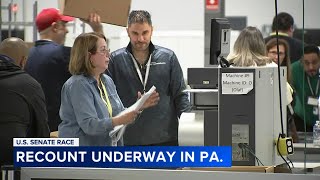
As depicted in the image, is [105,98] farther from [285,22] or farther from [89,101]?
[285,22]

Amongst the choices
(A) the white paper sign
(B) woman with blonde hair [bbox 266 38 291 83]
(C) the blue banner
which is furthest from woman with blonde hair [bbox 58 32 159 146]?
(B) woman with blonde hair [bbox 266 38 291 83]

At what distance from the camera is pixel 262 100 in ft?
11.3

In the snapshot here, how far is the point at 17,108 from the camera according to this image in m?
3.29

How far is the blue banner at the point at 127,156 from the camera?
7.24 ft

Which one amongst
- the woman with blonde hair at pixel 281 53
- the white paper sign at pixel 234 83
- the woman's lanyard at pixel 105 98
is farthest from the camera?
the woman with blonde hair at pixel 281 53

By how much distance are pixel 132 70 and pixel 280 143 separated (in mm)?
1087

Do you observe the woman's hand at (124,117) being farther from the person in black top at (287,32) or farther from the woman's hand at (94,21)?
the person in black top at (287,32)

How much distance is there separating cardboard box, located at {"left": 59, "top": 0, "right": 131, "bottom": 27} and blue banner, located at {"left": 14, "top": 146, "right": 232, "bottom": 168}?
169 centimetres

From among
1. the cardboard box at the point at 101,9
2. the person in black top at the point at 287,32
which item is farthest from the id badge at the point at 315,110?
the cardboard box at the point at 101,9

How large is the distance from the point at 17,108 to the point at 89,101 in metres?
0.36

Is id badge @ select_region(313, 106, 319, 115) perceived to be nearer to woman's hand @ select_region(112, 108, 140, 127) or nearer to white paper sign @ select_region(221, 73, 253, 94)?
white paper sign @ select_region(221, 73, 253, 94)

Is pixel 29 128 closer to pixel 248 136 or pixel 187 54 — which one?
pixel 248 136

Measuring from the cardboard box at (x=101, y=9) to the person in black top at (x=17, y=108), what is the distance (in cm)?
57

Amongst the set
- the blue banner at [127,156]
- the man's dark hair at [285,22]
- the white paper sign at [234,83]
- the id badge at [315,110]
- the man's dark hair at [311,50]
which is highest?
the man's dark hair at [285,22]
